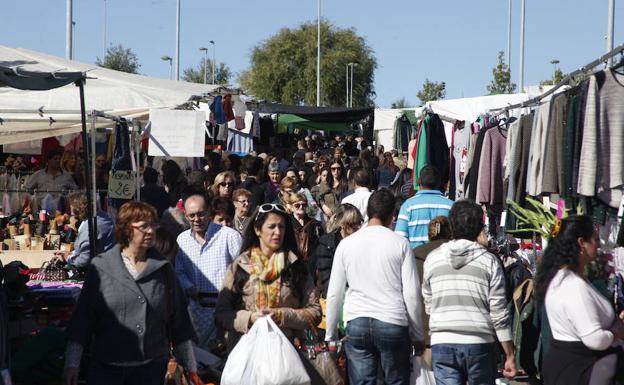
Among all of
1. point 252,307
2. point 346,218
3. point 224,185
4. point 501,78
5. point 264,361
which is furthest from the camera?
point 501,78

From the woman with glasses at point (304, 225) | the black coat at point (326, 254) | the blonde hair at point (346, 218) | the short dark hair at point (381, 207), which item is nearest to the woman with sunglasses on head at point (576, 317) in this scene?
the short dark hair at point (381, 207)

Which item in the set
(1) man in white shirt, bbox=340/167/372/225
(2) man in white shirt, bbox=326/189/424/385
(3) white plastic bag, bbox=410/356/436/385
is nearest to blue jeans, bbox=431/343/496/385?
(2) man in white shirt, bbox=326/189/424/385

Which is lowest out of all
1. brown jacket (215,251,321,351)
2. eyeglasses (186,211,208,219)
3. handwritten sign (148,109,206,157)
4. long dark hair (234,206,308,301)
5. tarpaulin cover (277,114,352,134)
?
brown jacket (215,251,321,351)

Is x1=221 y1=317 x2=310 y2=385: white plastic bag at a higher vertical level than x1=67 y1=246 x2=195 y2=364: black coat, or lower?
lower

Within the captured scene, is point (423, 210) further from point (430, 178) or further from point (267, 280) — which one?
point (267, 280)

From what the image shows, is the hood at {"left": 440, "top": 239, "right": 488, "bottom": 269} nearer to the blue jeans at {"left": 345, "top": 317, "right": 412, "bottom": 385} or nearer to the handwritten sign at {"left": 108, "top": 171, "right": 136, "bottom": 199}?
the blue jeans at {"left": 345, "top": 317, "right": 412, "bottom": 385}

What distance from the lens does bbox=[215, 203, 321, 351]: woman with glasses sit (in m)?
6.07

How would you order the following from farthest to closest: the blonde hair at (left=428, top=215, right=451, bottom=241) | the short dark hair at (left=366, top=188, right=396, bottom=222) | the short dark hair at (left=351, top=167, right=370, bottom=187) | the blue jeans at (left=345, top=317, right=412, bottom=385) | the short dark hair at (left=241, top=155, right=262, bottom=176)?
1. the short dark hair at (left=241, top=155, right=262, bottom=176)
2. the short dark hair at (left=351, top=167, right=370, bottom=187)
3. the blonde hair at (left=428, top=215, right=451, bottom=241)
4. the short dark hair at (left=366, top=188, right=396, bottom=222)
5. the blue jeans at (left=345, top=317, right=412, bottom=385)

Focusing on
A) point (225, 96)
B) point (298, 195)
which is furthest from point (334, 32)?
point (298, 195)

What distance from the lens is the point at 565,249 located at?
583cm

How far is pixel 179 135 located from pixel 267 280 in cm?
622

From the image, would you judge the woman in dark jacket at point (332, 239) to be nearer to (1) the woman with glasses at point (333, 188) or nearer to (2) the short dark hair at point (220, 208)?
(2) the short dark hair at point (220, 208)

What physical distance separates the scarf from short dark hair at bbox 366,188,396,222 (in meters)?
0.85

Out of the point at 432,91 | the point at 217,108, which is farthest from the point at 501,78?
the point at 217,108
